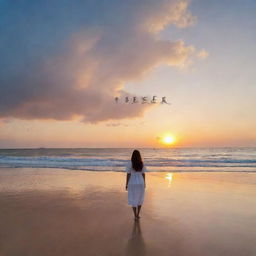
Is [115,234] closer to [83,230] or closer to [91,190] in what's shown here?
[83,230]

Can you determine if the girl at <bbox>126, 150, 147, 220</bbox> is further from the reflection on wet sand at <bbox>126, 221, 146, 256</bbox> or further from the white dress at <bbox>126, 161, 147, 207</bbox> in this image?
the reflection on wet sand at <bbox>126, 221, 146, 256</bbox>

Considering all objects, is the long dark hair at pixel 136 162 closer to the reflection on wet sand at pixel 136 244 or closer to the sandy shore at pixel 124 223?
the sandy shore at pixel 124 223

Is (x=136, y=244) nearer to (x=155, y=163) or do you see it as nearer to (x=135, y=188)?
(x=135, y=188)

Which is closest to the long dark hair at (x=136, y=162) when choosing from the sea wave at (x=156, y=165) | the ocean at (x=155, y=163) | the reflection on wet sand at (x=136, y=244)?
the reflection on wet sand at (x=136, y=244)

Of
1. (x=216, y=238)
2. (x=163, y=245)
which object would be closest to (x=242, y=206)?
(x=216, y=238)

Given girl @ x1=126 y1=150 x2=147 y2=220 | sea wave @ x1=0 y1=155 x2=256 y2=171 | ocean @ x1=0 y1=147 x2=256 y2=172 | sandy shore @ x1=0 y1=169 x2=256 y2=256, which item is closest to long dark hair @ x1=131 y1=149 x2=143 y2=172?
girl @ x1=126 y1=150 x2=147 y2=220

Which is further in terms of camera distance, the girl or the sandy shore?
the girl

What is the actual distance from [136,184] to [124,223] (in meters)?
0.97

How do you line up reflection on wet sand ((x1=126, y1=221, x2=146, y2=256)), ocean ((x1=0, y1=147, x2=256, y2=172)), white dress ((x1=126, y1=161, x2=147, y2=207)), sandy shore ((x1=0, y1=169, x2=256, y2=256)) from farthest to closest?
ocean ((x1=0, y1=147, x2=256, y2=172)) → white dress ((x1=126, y1=161, x2=147, y2=207)) → sandy shore ((x1=0, y1=169, x2=256, y2=256)) → reflection on wet sand ((x1=126, y1=221, x2=146, y2=256))

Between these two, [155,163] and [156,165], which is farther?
[155,163]

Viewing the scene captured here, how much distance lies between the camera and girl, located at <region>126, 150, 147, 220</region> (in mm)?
6113

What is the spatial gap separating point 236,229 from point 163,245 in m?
1.82

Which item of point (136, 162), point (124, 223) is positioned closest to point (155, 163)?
point (136, 162)

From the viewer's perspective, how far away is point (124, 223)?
5.70 metres
